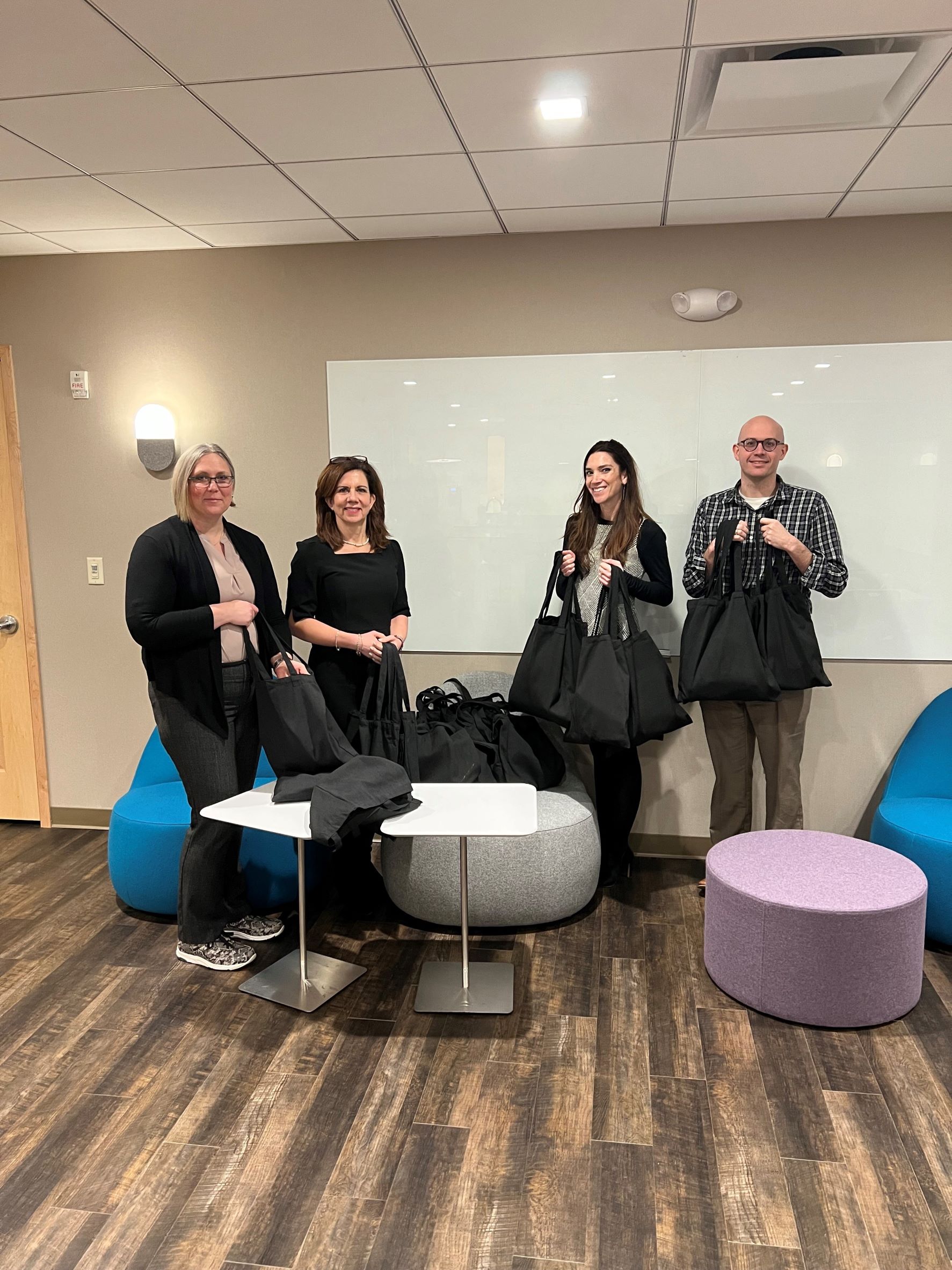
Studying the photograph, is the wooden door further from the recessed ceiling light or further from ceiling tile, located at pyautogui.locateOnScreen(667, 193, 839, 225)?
ceiling tile, located at pyautogui.locateOnScreen(667, 193, 839, 225)

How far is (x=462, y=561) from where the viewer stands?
371cm

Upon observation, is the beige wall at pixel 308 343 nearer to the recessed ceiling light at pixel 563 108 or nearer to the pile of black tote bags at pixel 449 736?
the pile of black tote bags at pixel 449 736

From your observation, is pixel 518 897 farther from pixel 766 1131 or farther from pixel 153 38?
pixel 153 38

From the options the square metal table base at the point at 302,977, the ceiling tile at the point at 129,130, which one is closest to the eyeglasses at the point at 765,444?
the ceiling tile at the point at 129,130

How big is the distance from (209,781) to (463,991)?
987mm

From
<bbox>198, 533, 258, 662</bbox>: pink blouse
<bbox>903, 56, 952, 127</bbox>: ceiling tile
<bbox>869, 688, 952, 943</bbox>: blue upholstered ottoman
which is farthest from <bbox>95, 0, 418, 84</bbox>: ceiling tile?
<bbox>869, 688, 952, 943</bbox>: blue upholstered ottoman

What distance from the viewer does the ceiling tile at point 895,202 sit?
10.0 ft

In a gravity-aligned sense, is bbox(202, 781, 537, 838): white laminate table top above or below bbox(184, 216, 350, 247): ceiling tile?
below

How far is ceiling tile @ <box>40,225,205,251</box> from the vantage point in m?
3.46

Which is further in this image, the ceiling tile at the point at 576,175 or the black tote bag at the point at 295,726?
the ceiling tile at the point at 576,175

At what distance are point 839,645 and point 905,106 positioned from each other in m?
1.87

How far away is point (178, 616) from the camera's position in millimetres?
2514

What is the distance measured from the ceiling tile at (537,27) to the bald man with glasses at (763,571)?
4.73ft

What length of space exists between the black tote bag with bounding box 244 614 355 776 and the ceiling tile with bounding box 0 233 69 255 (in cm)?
229
